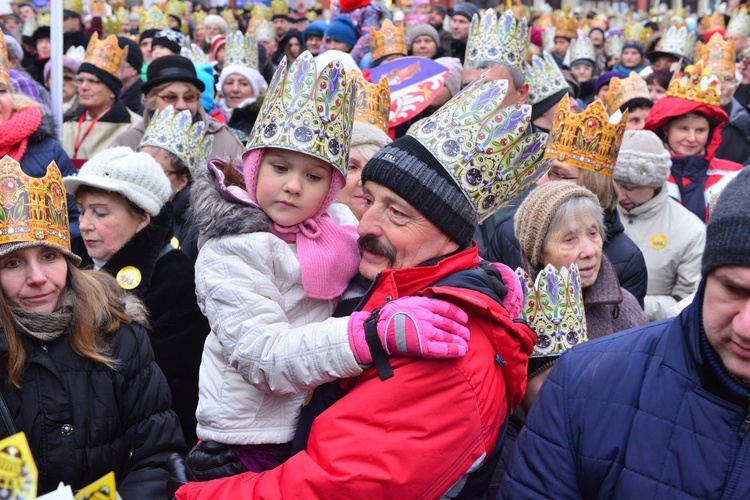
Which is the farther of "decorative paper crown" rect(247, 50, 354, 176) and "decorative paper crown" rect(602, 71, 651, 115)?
"decorative paper crown" rect(602, 71, 651, 115)

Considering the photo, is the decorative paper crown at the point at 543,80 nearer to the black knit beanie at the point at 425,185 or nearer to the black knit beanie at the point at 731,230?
the black knit beanie at the point at 425,185

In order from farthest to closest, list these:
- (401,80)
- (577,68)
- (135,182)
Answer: (577,68) → (401,80) → (135,182)

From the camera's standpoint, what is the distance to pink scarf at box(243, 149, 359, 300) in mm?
2568

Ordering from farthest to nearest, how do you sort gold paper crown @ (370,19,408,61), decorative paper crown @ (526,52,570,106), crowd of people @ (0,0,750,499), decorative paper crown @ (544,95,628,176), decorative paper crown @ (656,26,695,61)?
1. decorative paper crown @ (656,26,695,61)
2. gold paper crown @ (370,19,408,61)
3. decorative paper crown @ (526,52,570,106)
4. decorative paper crown @ (544,95,628,176)
5. crowd of people @ (0,0,750,499)

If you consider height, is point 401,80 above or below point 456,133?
below

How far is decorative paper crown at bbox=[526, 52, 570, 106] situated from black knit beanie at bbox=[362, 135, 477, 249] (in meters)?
4.26

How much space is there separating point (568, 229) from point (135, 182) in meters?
2.09

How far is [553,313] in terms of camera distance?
3109mm

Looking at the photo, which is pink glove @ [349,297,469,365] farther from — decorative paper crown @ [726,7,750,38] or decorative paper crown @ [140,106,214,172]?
decorative paper crown @ [726,7,750,38]

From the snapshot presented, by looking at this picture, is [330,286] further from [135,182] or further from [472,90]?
[135,182]

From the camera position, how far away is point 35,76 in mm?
10750

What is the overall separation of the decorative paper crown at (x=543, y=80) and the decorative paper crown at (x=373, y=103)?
1.66 m

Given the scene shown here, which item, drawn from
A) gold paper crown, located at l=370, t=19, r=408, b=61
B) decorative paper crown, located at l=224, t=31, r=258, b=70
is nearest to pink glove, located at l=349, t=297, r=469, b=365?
gold paper crown, located at l=370, t=19, r=408, b=61

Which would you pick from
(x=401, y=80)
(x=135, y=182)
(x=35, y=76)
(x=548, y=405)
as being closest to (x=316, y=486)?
(x=548, y=405)
